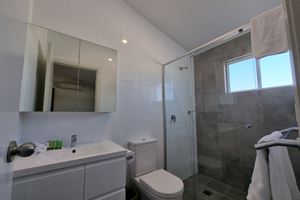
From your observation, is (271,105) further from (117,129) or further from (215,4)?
(117,129)

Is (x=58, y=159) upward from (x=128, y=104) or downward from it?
downward

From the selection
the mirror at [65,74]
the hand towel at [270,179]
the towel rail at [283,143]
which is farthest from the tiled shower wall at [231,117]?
the mirror at [65,74]

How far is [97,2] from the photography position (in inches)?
64.9

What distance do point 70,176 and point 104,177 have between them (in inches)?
9.9

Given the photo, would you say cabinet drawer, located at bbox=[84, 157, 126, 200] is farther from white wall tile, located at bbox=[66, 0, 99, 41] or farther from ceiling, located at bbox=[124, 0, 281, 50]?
ceiling, located at bbox=[124, 0, 281, 50]

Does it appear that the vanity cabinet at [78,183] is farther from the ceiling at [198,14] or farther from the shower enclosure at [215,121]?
the ceiling at [198,14]

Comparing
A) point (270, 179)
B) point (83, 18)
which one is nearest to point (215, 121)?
point (270, 179)

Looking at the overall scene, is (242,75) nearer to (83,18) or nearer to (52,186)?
(83,18)

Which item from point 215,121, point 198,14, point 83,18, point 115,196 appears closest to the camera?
point 115,196

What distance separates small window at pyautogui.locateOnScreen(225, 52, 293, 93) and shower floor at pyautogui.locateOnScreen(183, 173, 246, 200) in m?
1.46

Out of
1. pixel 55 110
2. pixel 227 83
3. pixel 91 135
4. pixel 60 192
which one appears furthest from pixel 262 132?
pixel 55 110

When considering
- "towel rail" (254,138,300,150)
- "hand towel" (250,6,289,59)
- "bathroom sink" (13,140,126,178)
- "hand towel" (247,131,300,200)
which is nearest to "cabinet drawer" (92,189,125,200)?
"bathroom sink" (13,140,126,178)

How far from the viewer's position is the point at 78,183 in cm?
96

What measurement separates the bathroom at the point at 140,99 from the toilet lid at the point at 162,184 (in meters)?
0.01
